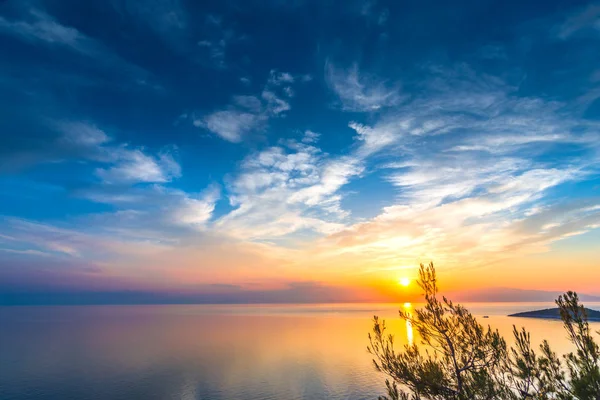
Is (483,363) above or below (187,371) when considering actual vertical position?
above

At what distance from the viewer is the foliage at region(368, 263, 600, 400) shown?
1337 centimetres

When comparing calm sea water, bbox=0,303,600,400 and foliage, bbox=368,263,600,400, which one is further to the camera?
calm sea water, bbox=0,303,600,400

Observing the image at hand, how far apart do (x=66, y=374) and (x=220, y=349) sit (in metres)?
43.8

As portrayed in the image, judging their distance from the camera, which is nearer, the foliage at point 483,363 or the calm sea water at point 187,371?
the foliage at point 483,363

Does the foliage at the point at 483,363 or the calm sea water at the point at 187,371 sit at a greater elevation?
the foliage at the point at 483,363

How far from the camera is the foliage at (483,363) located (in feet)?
43.9

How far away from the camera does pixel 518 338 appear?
1500 centimetres

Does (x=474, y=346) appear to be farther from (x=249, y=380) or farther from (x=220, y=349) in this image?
(x=220, y=349)

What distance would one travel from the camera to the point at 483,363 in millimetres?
17641

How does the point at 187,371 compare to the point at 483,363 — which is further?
the point at 187,371

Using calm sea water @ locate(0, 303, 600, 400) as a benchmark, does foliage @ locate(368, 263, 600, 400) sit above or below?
above

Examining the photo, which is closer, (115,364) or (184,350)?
(115,364)

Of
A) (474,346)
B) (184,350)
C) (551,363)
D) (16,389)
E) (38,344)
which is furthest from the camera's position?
(38,344)

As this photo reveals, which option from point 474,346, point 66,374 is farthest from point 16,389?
point 474,346
